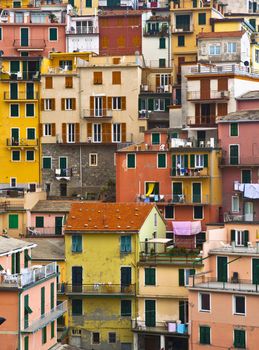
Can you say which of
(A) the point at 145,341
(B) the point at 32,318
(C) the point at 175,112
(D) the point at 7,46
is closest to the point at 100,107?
(C) the point at 175,112

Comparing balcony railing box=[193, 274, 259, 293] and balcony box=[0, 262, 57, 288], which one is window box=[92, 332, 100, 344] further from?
balcony box=[0, 262, 57, 288]

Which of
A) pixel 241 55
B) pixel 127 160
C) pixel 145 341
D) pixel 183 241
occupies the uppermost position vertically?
pixel 241 55

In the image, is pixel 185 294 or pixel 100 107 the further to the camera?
pixel 100 107

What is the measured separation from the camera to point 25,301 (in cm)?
5831

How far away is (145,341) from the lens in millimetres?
74125

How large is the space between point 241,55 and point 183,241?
21.8m

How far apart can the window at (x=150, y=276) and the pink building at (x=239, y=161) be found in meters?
10.1

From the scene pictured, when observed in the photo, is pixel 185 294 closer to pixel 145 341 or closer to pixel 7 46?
pixel 145 341

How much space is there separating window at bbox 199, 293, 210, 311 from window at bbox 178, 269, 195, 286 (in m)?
3.08

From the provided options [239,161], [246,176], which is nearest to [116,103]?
[239,161]

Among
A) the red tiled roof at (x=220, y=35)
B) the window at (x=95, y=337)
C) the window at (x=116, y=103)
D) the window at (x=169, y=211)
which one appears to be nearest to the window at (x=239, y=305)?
the window at (x=95, y=337)

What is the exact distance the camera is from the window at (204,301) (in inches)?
2697

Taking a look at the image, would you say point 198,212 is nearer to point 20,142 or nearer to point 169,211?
point 169,211

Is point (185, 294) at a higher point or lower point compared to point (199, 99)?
lower
